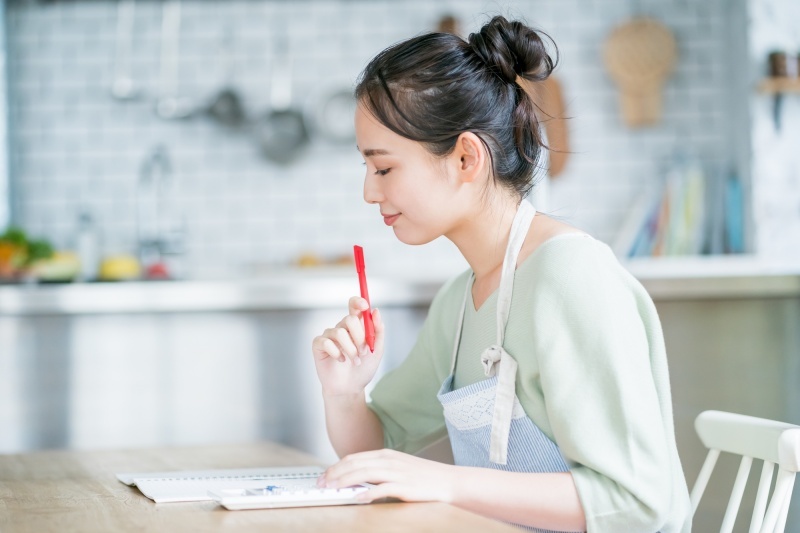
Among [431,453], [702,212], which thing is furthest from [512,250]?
[702,212]

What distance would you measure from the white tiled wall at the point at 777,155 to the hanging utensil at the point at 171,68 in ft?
8.24

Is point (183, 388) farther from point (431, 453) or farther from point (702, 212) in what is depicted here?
point (702, 212)

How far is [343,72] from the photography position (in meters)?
4.64

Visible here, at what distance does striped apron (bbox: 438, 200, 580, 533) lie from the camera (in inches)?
48.6

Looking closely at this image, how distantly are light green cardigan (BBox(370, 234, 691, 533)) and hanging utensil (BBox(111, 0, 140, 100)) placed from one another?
3619 mm

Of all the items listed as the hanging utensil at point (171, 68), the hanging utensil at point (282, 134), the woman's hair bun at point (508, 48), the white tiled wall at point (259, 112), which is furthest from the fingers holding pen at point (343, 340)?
the hanging utensil at point (171, 68)

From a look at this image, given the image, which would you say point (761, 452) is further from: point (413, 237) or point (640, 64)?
point (640, 64)

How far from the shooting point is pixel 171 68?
462 cm

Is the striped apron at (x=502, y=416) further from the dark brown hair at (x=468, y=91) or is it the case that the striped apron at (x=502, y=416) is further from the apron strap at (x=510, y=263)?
the dark brown hair at (x=468, y=91)

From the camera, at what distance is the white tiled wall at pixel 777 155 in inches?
168

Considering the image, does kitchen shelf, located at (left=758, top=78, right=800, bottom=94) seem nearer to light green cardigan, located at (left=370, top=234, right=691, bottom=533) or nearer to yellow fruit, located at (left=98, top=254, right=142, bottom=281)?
yellow fruit, located at (left=98, top=254, right=142, bottom=281)

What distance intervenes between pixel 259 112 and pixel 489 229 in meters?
3.41

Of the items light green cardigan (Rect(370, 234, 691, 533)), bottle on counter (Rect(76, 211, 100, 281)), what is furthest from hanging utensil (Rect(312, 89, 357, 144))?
light green cardigan (Rect(370, 234, 691, 533))

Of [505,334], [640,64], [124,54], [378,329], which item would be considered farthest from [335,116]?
[505,334]
